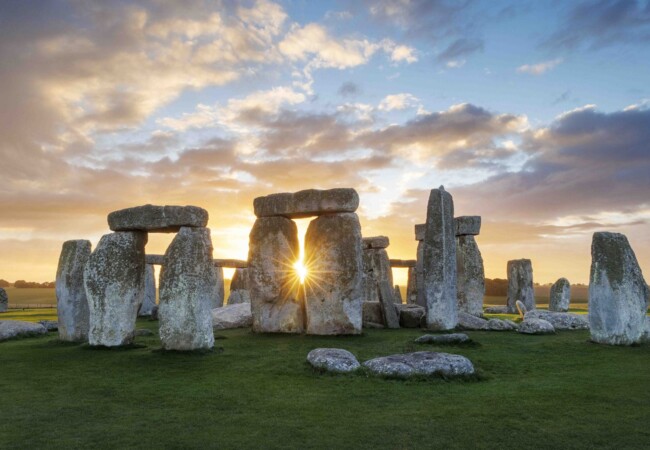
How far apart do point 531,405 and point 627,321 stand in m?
6.45

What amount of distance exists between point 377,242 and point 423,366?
53.6ft

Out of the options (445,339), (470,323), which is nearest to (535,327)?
(470,323)

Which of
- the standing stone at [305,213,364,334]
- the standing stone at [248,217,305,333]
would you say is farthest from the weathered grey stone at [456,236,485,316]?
the standing stone at [248,217,305,333]

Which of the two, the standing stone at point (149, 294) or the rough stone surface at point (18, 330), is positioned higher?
the standing stone at point (149, 294)

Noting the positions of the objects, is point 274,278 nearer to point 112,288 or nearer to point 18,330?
point 112,288

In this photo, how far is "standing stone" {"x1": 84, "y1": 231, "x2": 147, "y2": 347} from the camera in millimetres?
12328

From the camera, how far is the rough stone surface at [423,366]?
28.6 ft

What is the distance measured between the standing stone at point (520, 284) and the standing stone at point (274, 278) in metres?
13.6

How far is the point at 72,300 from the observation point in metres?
13.6

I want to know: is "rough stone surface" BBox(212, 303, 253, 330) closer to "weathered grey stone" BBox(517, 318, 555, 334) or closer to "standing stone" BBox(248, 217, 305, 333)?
"standing stone" BBox(248, 217, 305, 333)

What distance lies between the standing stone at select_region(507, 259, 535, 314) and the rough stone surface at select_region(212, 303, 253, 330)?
1356 cm

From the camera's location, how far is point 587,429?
6367 mm

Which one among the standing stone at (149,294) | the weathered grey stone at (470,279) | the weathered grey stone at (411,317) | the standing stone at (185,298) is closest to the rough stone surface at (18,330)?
the standing stone at (185,298)

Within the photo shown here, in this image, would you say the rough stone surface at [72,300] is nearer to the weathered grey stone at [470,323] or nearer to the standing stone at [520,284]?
the weathered grey stone at [470,323]
